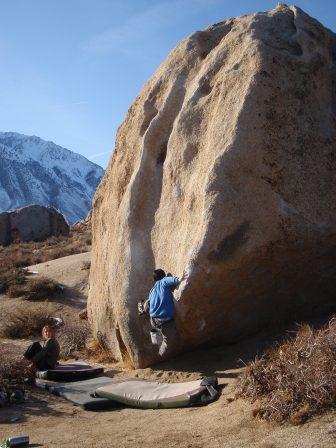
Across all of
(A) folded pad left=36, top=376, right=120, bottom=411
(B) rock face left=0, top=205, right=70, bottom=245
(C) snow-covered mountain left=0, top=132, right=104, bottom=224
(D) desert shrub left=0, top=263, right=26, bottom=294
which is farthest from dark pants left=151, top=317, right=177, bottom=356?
(C) snow-covered mountain left=0, top=132, right=104, bottom=224

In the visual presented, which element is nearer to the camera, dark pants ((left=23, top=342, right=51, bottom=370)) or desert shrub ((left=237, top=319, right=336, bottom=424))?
desert shrub ((left=237, top=319, right=336, bottom=424))

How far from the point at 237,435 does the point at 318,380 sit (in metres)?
0.77

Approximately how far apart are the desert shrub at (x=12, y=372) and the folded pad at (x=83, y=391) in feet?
0.79

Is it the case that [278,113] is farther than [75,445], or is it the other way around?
[278,113]

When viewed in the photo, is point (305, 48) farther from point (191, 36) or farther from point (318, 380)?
point (318, 380)

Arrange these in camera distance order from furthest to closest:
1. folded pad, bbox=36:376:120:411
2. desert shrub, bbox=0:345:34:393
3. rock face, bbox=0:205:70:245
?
rock face, bbox=0:205:70:245 → desert shrub, bbox=0:345:34:393 → folded pad, bbox=36:376:120:411

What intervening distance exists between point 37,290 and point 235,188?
9187 millimetres

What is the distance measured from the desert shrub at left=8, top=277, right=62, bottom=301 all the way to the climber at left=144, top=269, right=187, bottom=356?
7.76m

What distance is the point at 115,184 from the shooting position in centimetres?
970

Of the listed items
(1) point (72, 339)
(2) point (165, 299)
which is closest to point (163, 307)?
(2) point (165, 299)

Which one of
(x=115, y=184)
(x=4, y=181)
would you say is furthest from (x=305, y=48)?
(x=4, y=181)

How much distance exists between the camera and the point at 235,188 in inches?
276

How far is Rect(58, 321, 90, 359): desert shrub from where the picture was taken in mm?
10305

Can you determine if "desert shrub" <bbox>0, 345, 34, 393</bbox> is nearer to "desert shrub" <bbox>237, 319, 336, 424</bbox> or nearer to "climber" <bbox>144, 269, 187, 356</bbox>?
"climber" <bbox>144, 269, 187, 356</bbox>
